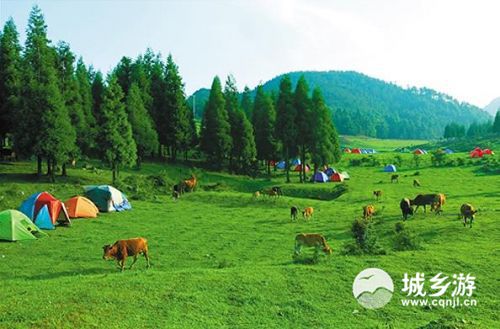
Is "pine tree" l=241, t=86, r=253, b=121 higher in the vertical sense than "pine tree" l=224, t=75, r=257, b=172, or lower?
higher

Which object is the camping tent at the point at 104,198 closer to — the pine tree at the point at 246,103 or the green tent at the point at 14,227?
the green tent at the point at 14,227

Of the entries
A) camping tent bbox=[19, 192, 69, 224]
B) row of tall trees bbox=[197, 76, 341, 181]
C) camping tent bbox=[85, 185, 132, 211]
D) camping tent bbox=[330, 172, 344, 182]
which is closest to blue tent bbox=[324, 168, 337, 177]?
row of tall trees bbox=[197, 76, 341, 181]

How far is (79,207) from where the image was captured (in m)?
29.7

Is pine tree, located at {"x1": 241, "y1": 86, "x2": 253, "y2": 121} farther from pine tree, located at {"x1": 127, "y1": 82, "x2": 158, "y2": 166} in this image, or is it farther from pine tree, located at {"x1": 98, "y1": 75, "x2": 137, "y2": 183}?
pine tree, located at {"x1": 98, "y1": 75, "x2": 137, "y2": 183}

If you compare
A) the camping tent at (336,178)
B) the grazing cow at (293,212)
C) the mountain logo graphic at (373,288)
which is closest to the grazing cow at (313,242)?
the mountain logo graphic at (373,288)

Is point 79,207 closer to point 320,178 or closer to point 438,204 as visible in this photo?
point 438,204

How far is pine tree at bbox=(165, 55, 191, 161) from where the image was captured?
59531 mm

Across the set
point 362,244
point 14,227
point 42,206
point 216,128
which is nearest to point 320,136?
point 216,128

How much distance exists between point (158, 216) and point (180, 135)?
29349 millimetres

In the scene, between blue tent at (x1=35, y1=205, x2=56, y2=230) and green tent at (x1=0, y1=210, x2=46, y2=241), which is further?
blue tent at (x1=35, y1=205, x2=56, y2=230)

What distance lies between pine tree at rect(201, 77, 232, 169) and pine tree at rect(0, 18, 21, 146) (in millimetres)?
22374

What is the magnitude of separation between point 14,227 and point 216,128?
3666 cm

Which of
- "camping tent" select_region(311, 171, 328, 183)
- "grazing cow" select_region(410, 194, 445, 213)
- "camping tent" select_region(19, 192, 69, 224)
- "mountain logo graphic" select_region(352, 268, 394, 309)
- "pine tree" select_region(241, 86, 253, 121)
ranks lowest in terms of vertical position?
"mountain logo graphic" select_region(352, 268, 394, 309)

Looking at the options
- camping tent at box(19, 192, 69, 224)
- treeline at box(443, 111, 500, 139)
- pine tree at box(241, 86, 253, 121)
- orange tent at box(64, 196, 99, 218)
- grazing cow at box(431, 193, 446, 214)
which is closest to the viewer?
camping tent at box(19, 192, 69, 224)
